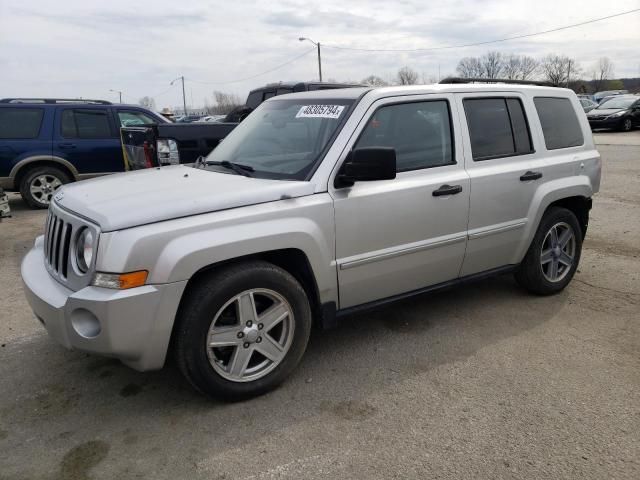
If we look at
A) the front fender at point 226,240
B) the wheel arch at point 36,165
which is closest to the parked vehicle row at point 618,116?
the wheel arch at point 36,165

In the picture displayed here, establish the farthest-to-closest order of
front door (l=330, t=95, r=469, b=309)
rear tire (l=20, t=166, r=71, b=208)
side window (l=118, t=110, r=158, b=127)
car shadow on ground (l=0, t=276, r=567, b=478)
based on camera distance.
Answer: side window (l=118, t=110, r=158, b=127), rear tire (l=20, t=166, r=71, b=208), front door (l=330, t=95, r=469, b=309), car shadow on ground (l=0, t=276, r=567, b=478)

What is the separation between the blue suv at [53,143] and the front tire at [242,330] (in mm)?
7466

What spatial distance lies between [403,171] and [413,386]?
1405mm

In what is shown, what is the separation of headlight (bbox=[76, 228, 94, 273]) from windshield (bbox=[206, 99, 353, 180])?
1.09m

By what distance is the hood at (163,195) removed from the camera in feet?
9.05

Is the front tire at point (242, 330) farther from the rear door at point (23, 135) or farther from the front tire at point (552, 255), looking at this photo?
the rear door at point (23, 135)

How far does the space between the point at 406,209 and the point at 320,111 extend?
2.94 feet

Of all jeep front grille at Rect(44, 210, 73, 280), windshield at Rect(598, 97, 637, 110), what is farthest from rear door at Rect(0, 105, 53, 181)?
windshield at Rect(598, 97, 637, 110)

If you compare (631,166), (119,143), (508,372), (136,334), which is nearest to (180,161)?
(119,143)

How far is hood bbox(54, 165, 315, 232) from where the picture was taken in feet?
9.05

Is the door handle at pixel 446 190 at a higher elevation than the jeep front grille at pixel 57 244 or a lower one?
higher

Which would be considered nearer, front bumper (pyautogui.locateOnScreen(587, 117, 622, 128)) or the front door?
the front door

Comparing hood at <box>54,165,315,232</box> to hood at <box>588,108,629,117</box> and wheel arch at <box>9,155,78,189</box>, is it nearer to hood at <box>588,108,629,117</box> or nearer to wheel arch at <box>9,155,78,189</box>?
wheel arch at <box>9,155,78,189</box>

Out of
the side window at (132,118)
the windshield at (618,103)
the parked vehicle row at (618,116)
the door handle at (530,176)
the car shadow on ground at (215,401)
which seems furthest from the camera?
the windshield at (618,103)
